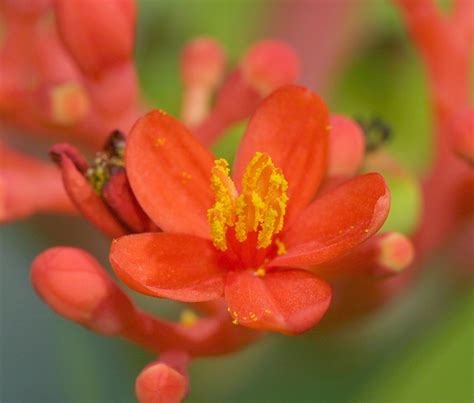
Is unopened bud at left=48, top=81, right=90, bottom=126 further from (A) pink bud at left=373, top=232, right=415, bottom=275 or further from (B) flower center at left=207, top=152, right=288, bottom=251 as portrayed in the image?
(A) pink bud at left=373, top=232, right=415, bottom=275

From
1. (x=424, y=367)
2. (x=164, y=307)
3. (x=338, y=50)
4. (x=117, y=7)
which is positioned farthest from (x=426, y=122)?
(x=117, y=7)

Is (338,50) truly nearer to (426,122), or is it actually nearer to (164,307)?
(426,122)

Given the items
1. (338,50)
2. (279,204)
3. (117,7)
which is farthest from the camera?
(338,50)

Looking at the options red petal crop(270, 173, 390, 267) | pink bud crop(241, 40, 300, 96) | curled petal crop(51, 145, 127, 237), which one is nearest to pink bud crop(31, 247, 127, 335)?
curled petal crop(51, 145, 127, 237)

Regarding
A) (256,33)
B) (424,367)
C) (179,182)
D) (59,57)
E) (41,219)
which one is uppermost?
(256,33)

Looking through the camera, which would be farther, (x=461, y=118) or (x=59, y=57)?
(x=59, y=57)

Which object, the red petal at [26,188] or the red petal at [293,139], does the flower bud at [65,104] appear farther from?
the red petal at [293,139]
